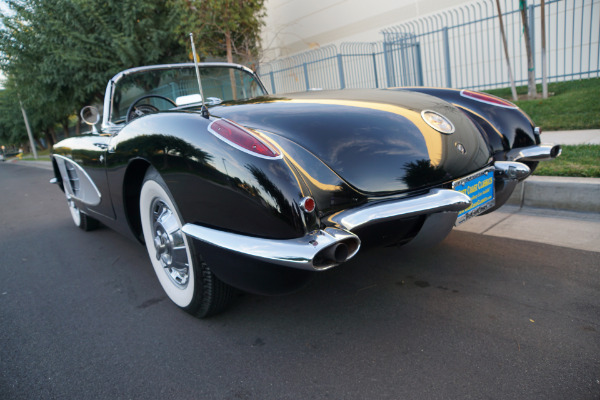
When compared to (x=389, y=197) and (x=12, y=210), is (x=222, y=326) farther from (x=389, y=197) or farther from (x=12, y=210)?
(x=12, y=210)

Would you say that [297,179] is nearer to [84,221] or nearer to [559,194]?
[559,194]

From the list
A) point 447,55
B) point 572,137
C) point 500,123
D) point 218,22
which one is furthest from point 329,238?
point 218,22

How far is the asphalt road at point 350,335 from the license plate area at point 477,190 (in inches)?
17.6

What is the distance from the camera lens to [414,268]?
2779 millimetres

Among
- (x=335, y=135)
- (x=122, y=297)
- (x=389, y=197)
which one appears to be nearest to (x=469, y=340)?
(x=389, y=197)

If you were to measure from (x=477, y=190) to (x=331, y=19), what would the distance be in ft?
45.1

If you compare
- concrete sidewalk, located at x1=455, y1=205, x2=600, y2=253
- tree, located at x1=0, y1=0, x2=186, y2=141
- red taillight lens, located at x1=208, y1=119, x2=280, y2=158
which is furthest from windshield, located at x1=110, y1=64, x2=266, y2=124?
tree, located at x1=0, y1=0, x2=186, y2=141

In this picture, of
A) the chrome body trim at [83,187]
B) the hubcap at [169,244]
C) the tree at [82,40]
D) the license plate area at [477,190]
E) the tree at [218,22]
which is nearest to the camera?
the license plate area at [477,190]

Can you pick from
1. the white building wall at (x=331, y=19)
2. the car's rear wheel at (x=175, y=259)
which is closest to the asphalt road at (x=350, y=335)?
the car's rear wheel at (x=175, y=259)

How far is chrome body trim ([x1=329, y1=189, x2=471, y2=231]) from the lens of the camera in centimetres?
178

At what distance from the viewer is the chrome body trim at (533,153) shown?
2740 millimetres

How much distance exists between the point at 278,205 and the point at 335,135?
553mm

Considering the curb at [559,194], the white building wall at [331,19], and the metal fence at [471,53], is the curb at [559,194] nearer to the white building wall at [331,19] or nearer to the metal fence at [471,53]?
the metal fence at [471,53]

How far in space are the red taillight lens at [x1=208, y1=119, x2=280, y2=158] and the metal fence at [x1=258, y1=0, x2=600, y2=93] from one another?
8150mm
